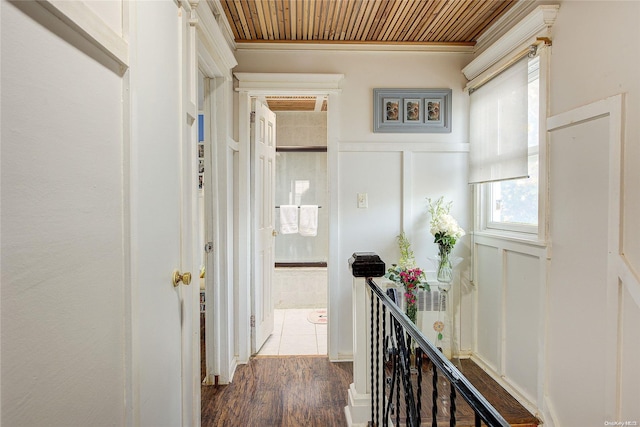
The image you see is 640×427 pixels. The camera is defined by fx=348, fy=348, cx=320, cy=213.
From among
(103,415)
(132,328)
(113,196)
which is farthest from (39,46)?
(103,415)

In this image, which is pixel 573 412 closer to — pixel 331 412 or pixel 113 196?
pixel 331 412

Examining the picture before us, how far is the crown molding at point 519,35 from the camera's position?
195 centimetres

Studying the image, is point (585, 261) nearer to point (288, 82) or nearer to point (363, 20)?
point (363, 20)

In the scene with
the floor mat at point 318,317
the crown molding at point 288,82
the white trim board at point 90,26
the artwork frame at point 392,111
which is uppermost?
the crown molding at point 288,82

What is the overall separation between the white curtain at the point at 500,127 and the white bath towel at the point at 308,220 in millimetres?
2278

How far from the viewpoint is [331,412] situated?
212 centimetres

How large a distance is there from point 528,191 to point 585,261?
0.69m

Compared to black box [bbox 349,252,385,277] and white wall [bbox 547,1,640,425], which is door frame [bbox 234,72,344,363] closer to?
black box [bbox 349,252,385,277]

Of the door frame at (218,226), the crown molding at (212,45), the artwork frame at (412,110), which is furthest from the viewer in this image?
the artwork frame at (412,110)

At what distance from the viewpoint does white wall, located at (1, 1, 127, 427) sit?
1.82 feet

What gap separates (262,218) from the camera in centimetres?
303

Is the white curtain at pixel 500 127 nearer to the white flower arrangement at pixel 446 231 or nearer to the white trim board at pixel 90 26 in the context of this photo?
Result: the white flower arrangement at pixel 446 231

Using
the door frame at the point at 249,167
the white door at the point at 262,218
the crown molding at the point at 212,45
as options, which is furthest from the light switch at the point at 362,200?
the crown molding at the point at 212,45

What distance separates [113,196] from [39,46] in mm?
370
